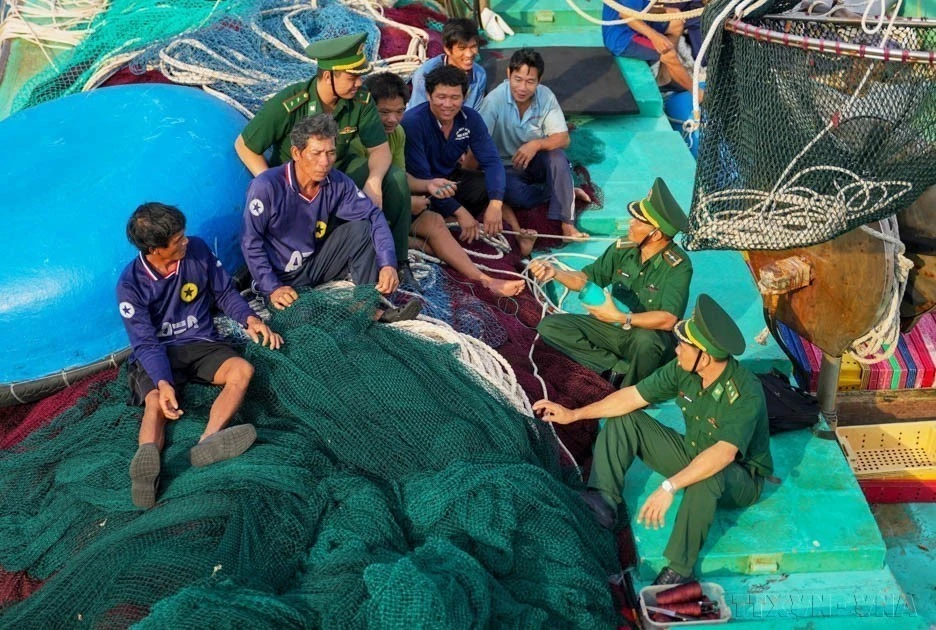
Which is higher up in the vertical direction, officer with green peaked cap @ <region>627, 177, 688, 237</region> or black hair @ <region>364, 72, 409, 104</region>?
black hair @ <region>364, 72, 409, 104</region>

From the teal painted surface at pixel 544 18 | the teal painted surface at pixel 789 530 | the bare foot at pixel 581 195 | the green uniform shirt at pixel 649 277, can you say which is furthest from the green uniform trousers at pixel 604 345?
the teal painted surface at pixel 544 18

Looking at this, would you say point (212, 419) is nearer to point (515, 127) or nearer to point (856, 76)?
point (856, 76)

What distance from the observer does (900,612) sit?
165 inches

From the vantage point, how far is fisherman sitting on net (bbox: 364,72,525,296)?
553 cm

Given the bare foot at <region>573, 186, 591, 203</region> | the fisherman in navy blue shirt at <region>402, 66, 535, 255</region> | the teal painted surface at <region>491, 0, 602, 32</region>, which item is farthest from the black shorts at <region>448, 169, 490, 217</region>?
the teal painted surface at <region>491, 0, 602, 32</region>

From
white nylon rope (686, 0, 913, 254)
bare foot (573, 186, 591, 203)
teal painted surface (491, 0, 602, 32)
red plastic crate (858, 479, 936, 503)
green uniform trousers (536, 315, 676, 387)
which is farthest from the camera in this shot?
teal painted surface (491, 0, 602, 32)

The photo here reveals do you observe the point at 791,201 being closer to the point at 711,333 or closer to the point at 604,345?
the point at 711,333

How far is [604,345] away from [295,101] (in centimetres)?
212

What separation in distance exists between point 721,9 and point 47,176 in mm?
3371

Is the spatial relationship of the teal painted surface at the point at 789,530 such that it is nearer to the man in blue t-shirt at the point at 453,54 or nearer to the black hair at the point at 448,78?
the black hair at the point at 448,78

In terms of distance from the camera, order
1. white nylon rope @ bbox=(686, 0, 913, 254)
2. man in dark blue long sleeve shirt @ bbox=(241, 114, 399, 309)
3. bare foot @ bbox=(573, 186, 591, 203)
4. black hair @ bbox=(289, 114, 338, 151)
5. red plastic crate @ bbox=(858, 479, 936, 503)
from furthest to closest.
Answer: bare foot @ bbox=(573, 186, 591, 203), red plastic crate @ bbox=(858, 479, 936, 503), man in dark blue long sleeve shirt @ bbox=(241, 114, 399, 309), black hair @ bbox=(289, 114, 338, 151), white nylon rope @ bbox=(686, 0, 913, 254)

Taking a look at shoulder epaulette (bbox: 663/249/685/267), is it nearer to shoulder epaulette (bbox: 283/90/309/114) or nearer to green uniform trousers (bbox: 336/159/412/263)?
green uniform trousers (bbox: 336/159/412/263)

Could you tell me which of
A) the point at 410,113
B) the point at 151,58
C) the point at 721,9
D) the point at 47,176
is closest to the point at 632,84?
the point at 410,113

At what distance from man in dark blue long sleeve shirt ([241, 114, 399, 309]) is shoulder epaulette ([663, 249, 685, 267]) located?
1.44m
